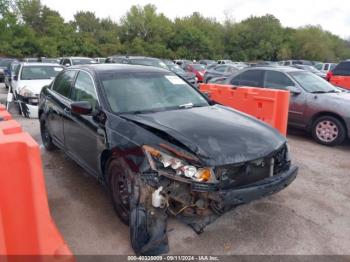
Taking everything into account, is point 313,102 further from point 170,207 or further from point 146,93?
point 170,207

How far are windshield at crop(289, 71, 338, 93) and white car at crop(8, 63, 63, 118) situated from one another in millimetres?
6563

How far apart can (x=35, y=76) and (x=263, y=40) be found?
170 ft

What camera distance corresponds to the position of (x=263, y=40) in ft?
186

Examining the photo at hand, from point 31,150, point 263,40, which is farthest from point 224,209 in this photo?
point 263,40

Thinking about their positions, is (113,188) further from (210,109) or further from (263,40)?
(263,40)

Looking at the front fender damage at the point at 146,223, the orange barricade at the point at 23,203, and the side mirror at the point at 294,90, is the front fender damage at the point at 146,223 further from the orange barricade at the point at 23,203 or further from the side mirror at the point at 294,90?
the side mirror at the point at 294,90

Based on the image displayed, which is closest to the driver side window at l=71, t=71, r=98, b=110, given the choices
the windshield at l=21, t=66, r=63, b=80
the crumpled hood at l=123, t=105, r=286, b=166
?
the crumpled hood at l=123, t=105, r=286, b=166

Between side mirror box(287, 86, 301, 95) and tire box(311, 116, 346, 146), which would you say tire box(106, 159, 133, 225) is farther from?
side mirror box(287, 86, 301, 95)

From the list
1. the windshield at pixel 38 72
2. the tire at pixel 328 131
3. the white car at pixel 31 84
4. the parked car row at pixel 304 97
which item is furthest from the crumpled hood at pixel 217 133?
the windshield at pixel 38 72

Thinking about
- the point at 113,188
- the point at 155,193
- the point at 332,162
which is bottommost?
the point at 332,162

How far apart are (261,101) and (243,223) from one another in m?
3.43

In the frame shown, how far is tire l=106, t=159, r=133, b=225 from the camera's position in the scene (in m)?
3.34

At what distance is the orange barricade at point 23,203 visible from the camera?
191 centimetres

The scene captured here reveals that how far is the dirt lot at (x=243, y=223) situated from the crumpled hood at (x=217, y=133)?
0.86 m
